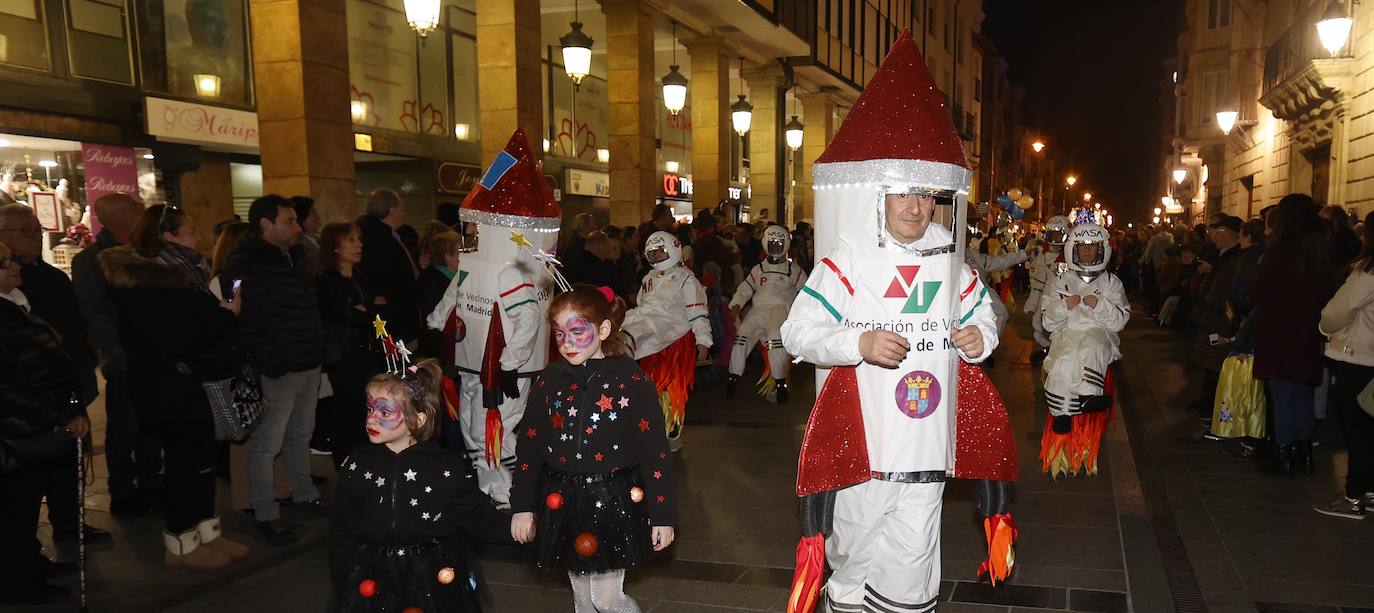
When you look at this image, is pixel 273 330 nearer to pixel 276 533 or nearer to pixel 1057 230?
pixel 276 533

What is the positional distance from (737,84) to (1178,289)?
13280 millimetres

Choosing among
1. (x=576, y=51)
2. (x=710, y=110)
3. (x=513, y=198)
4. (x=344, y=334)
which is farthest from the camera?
(x=710, y=110)

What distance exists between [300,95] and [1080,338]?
285 inches

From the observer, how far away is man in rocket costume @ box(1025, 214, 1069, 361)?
34.3 feet

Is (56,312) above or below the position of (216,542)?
above

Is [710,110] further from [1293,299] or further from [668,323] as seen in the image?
[1293,299]

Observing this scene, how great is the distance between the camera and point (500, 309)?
581cm

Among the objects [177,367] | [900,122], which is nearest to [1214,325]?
[900,122]

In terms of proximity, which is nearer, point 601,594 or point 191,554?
point 601,594

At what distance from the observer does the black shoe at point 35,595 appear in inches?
183

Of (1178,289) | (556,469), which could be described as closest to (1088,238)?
(556,469)

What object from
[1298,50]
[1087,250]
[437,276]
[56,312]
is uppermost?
[1298,50]

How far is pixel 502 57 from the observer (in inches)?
464

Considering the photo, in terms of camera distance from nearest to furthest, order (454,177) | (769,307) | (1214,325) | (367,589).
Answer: (367,589)
(1214,325)
(769,307)
(454,177)
